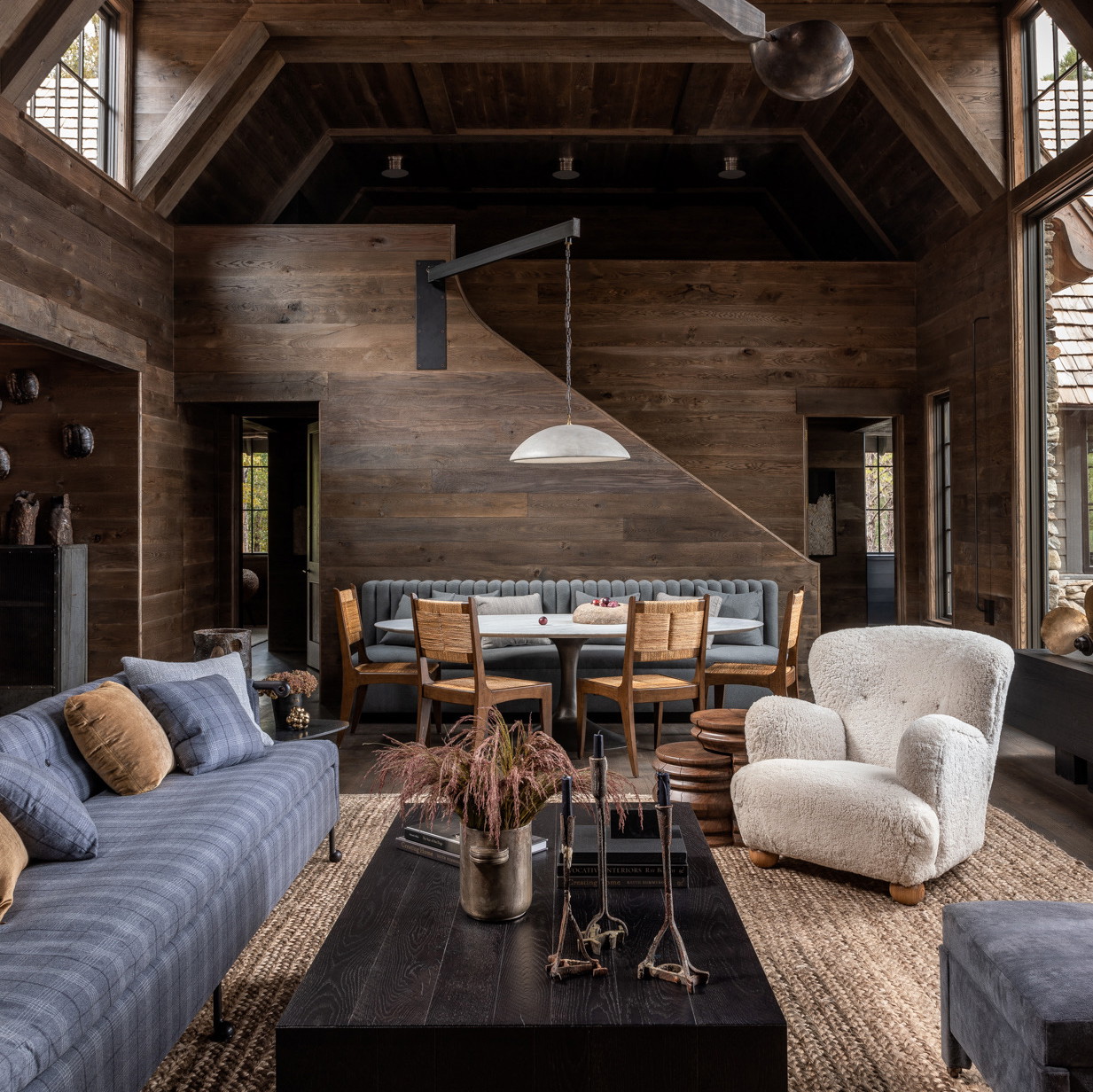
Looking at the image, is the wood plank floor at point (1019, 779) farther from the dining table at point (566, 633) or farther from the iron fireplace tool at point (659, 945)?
the iron fireplace tool at point (659, 945)

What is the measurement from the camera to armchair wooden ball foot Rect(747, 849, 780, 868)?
3.38 metres

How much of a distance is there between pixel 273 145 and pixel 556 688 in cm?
459

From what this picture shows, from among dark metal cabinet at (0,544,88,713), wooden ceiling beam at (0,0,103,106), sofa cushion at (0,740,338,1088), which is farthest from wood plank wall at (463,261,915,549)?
sofa cushion at (0,740,338,1088)

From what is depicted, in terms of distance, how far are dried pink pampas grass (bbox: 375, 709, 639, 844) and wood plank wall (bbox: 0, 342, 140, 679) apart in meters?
4.90

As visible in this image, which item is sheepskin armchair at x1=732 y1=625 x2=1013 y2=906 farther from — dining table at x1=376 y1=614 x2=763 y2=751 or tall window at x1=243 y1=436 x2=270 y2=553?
tall window at x1=243 y1=436 x2=270 y2=553

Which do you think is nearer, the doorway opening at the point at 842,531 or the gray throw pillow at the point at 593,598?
the gray throw pillow at the point at 593,598

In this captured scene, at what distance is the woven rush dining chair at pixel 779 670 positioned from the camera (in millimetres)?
5152

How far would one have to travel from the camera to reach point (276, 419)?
9242mm

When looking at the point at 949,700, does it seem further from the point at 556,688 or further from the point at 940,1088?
the point at 556,688

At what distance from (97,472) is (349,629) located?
2.07 m

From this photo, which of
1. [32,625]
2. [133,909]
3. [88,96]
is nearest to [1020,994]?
[133,909]

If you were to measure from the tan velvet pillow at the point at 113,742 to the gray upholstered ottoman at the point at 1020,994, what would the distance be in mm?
2132

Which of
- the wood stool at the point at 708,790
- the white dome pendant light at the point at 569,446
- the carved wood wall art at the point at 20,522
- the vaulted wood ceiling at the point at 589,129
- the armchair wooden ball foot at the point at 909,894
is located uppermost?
the vaulted wood ceiling at the point at 589,129

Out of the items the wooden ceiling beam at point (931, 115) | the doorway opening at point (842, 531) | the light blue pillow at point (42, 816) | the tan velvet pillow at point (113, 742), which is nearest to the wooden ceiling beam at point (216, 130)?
the wooden ceiling beam at point (931, 115)
